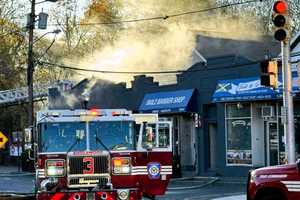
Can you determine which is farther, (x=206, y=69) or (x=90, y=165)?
(x=206, y=69)

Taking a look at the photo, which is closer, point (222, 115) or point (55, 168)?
point (55, 168)

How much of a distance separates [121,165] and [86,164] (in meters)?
0.76

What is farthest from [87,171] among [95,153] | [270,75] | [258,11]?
[258,11]

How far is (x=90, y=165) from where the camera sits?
1377cm

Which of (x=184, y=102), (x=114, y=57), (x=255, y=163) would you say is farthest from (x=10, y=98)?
(x=255, y=163)

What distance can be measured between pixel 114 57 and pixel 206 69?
8.13 meters

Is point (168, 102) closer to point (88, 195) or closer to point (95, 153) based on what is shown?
point (95, 153)

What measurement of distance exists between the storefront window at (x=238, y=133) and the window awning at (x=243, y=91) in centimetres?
81

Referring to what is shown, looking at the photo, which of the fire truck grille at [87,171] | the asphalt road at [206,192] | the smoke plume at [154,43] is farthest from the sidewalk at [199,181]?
the fire truck grille at [87,171]

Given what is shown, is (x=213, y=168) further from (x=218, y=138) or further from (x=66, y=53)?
(x=66, y=53)

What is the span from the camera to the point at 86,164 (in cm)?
1376

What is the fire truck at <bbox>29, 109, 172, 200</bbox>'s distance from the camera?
539 inches

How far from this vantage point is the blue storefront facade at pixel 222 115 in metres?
26.4

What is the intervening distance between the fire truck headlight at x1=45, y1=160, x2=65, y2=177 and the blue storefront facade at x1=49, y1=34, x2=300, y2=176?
41.0 feet
